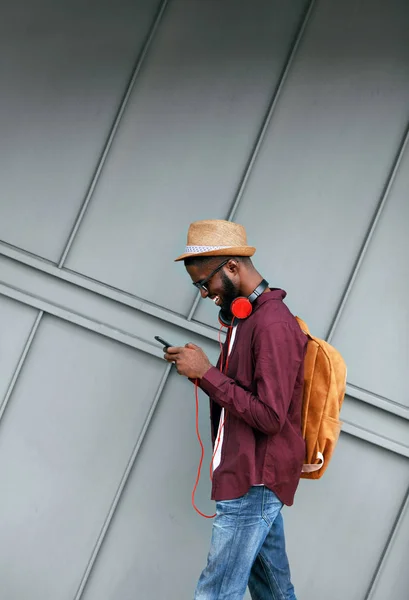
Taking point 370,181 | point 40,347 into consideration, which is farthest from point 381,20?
point 40,347

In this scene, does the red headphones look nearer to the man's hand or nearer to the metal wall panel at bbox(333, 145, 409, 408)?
the man's hand

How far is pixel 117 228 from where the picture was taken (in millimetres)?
4012

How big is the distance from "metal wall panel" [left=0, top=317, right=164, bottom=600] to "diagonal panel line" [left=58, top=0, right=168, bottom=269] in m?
0.45

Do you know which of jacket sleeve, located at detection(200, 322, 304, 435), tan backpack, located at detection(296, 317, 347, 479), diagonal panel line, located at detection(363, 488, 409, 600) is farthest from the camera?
diagonal panel line, located at detection(363, 488, 409, 600)

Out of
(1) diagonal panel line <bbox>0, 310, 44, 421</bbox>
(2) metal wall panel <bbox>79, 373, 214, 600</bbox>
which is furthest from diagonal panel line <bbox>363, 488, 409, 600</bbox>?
(1) diagonal panel line <bbox>0, 310, 44, 421</bbox>

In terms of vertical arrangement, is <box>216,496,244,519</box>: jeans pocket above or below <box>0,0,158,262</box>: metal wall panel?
below

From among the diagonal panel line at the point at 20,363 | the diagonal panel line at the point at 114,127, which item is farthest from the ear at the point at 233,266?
the diagonal panel line at the point at 20,363

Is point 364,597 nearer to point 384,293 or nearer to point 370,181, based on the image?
point 384,293

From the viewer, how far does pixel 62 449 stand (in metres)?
4.02

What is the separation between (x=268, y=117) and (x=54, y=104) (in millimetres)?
1163

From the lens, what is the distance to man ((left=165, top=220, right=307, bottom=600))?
298 centimetres

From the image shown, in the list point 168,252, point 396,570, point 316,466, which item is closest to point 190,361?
point 316,466

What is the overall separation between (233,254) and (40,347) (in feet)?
4.84

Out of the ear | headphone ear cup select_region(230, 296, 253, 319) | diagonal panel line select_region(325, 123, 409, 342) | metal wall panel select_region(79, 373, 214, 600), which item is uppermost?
diagonal panel line select_region(325, 123, 409, 342)
